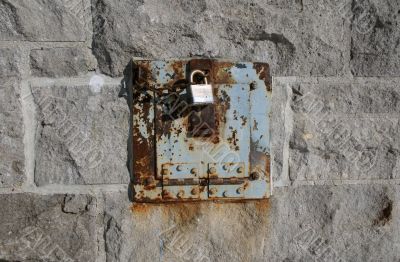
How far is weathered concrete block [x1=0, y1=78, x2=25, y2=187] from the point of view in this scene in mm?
1186

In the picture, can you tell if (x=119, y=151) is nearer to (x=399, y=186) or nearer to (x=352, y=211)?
(x=352, y=211)

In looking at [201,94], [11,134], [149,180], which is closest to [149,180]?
[149,180]

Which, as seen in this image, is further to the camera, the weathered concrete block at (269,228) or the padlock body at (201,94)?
the weathered concrete block at (269,228)

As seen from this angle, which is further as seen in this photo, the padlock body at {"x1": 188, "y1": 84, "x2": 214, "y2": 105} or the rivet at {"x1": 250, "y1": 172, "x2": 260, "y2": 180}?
the rivet at {"x1": 250, "y1": 172, "x2": 260, "y2": 180}

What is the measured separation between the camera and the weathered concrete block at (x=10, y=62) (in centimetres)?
118

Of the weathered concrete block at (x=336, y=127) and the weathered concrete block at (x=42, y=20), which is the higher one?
the weathered concrete block at (x=42, y=20)

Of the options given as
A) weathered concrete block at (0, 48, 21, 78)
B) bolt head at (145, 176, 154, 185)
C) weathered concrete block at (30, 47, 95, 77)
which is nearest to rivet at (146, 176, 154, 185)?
bolt head at (145, 176, 154, 185)

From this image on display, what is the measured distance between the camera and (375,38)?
1264mm

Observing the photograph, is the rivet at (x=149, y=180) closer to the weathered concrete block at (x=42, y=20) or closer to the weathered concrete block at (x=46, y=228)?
the weathered concrete block at (x=46, y=228)

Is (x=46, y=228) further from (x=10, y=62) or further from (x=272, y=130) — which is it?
(x=272, y=130)

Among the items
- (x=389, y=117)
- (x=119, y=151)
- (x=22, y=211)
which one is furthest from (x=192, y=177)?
(x=389, y=117)

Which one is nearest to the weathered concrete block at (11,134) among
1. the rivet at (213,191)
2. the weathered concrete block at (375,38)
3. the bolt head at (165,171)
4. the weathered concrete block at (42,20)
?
the weathered concrete block at (42,20)

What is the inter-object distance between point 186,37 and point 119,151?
1.27 feet

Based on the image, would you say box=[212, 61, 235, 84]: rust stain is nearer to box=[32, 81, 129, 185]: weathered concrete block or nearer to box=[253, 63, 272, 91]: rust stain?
box=[253, 63, 272, 91]: rust stain
